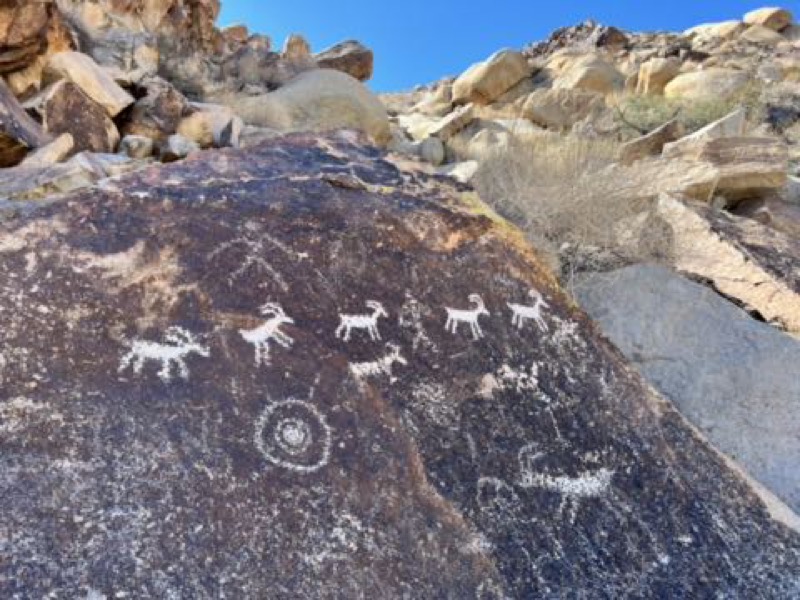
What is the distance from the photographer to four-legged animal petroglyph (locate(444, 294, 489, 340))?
7.27 ft

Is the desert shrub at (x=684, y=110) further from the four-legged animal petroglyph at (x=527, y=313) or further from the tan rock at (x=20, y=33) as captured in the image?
the four-legged animal petroglyph at (x=527, y=313)

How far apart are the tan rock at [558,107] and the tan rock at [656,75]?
260 cm

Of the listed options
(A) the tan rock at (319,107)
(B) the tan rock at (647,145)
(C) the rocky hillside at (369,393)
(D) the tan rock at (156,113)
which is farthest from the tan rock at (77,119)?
(B) the tan rock at (647,145)

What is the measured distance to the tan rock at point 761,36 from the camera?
1753 cm

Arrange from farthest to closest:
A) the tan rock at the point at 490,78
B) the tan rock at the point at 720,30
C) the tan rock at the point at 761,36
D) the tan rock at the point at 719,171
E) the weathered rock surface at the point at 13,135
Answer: the tan rock at the point at 720,30 → the tan rock at the point at 761,36 → the tan rock at the point at 490,78 → the tan rock at the point at 719,171 → the weathered rock surface at the point at 13,135

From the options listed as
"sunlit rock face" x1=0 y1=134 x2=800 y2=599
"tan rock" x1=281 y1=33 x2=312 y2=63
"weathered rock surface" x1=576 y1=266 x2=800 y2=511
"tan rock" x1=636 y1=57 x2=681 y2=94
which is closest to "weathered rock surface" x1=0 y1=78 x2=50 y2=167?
"sunlit rock face" x1=0 y1=134 x2=800 y2=599

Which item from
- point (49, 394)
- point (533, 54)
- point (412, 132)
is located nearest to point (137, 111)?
point (49, 394)

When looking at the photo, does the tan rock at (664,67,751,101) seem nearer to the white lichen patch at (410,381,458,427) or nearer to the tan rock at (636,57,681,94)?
the tan rock at (636,57,681,94)

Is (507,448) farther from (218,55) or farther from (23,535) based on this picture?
(218,55)

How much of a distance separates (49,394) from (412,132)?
9.98m

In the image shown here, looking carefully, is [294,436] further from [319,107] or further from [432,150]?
[319,107]

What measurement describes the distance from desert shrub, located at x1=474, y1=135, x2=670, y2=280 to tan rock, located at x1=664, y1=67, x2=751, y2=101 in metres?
8.49

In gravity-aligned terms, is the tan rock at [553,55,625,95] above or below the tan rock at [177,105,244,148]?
above

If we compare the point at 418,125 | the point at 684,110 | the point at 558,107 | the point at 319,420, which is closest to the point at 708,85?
the point at 684,110
